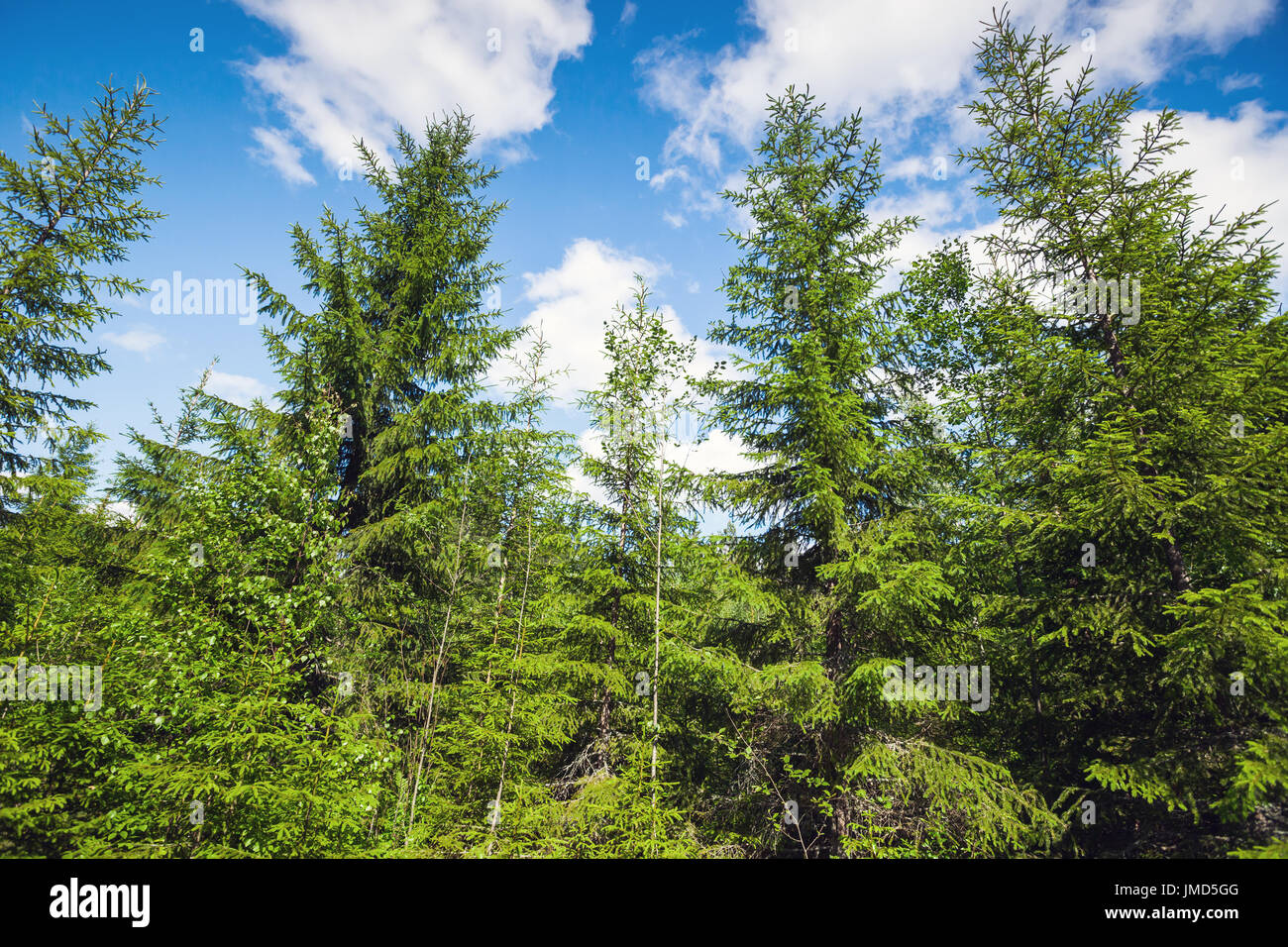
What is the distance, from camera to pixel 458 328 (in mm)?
13516

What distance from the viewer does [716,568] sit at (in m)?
9.78

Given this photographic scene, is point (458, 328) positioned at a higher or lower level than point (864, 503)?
higher

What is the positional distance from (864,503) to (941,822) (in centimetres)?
525

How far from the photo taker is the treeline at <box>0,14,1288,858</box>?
21.6ft

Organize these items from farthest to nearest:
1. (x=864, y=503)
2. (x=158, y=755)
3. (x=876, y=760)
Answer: (x=864, y=503), (x=876, y=760), (x=158, y=755)

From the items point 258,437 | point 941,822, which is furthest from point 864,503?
point 258,437

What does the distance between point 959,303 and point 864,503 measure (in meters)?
9.05

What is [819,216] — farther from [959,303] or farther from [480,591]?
[480,591]

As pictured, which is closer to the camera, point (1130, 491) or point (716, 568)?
point (1130, 491)

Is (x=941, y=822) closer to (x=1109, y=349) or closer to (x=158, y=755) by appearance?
(x=1109, y=349)

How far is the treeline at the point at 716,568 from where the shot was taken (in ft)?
21.6
